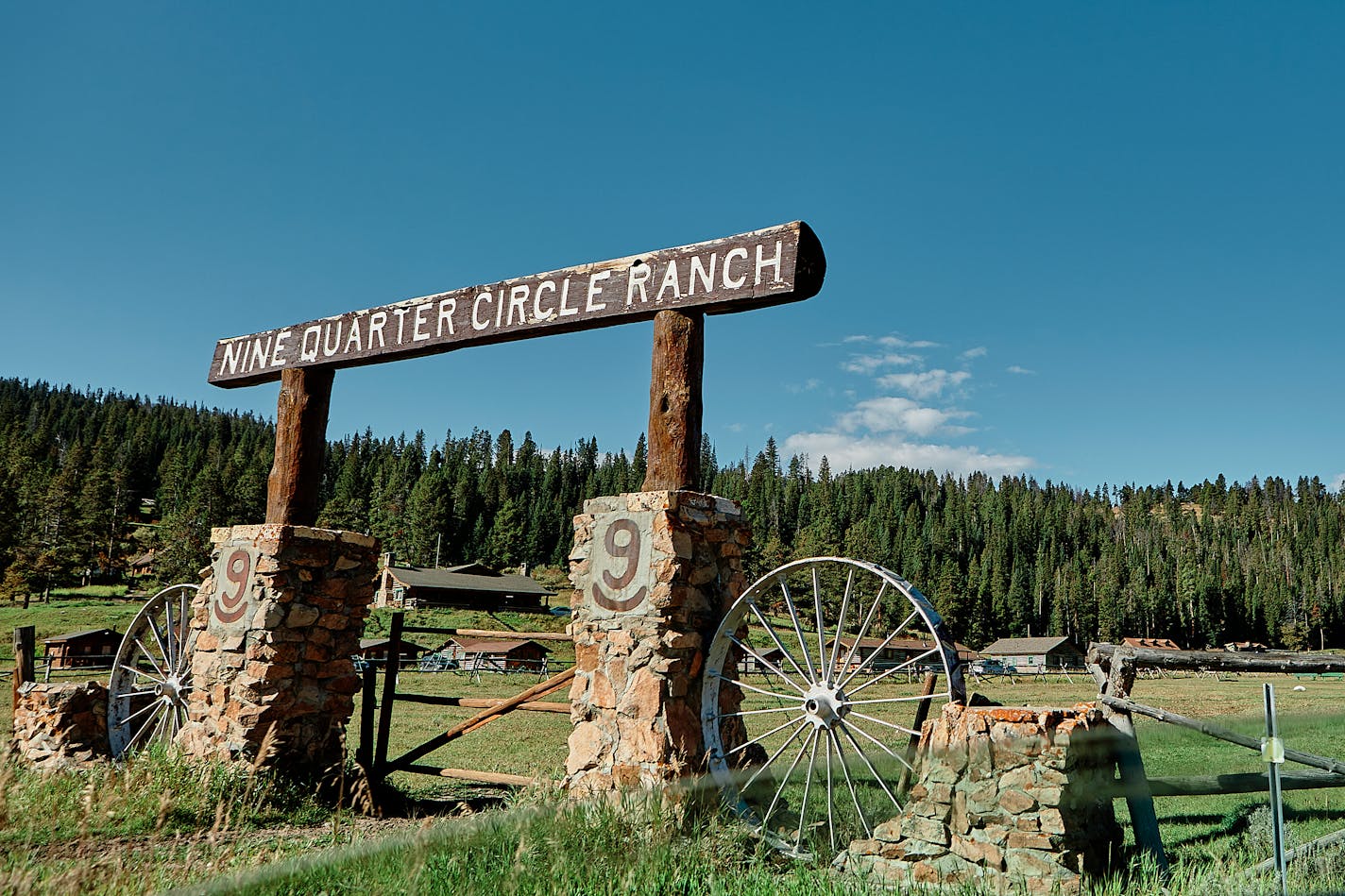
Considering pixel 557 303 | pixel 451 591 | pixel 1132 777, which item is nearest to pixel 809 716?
pixel 1132 777

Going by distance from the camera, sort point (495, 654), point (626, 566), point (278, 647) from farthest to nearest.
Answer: point (495, 654), point (278, 647), point (626, 566)

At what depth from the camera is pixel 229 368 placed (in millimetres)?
9516

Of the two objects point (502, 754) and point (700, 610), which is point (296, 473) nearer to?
point (700, 610)

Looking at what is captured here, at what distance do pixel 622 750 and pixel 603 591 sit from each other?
1117mm

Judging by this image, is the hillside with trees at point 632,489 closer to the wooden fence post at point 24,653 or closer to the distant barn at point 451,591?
the distant barn at point 451,591


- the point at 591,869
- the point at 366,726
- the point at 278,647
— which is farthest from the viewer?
the point at 366,726

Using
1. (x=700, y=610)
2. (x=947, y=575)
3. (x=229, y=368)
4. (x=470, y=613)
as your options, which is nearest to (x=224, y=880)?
(x=700, y=610)

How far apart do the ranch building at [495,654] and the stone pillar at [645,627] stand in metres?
31.1

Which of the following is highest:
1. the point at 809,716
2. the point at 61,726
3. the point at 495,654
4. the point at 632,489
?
the point at 632,489

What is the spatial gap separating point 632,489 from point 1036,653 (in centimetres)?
5581

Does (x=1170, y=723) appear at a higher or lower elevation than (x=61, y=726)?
higher

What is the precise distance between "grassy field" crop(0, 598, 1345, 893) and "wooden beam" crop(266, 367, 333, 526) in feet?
8.23

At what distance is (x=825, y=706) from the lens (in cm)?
585

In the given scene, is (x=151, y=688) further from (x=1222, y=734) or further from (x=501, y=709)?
(x=1222, y=734)
